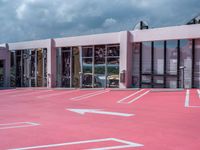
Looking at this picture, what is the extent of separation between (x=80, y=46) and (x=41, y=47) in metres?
4.83

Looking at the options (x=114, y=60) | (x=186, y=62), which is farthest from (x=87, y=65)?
(x=186, y=62)

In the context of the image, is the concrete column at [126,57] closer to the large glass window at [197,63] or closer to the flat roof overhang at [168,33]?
the flat roof overhang at [168,33]

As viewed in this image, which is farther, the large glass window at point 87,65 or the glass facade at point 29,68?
the glass facade at point 29,68

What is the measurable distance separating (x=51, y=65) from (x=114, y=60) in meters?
6.66

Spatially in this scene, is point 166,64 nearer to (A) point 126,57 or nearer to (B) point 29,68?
(A) point 126,57

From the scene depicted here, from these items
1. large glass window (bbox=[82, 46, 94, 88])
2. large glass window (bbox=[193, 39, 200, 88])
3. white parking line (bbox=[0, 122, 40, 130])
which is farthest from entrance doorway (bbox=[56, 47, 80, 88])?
white parking line (bbox=[0, 122, 40, 130])

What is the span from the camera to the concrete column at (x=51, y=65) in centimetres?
Answer: 2581

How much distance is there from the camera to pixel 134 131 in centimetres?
769

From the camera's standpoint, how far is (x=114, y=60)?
73.3ft

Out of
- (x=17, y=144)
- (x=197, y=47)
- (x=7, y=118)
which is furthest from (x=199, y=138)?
(x=197, y=47)

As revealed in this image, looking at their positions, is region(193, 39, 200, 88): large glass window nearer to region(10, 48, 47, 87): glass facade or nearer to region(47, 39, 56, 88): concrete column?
region(47, 39, 56, 88): concrete column

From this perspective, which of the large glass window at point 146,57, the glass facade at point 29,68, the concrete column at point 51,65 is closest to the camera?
the large glass window at point 146,57

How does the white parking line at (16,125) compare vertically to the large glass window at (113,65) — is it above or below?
below

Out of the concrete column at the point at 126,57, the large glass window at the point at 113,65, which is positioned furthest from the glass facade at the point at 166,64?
the large glass window at the point at 113,65
